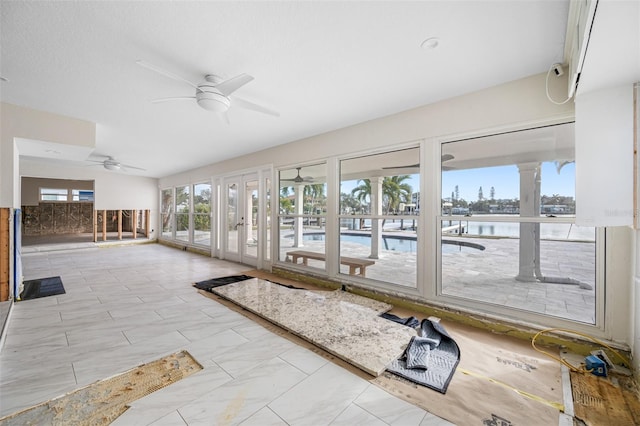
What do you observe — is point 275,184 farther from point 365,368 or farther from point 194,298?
point 365,368

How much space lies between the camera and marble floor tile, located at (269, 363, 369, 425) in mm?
1566

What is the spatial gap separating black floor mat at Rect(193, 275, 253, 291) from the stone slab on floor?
242 millimetres

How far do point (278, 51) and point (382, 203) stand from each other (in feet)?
8.39

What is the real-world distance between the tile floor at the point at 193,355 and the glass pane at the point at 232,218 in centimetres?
266

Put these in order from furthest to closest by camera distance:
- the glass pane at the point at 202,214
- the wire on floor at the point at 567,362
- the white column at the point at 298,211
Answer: the glass pane at the point at 202,214 < the white column at the point at 298,211 < the wire on floor at the point at 567,362

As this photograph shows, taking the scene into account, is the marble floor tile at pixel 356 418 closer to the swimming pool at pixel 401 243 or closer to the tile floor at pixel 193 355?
the tile floor at pixel 193 355

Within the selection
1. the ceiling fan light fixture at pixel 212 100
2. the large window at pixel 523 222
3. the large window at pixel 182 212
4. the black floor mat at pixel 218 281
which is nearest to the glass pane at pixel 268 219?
the black floor mat at pixel 218 281

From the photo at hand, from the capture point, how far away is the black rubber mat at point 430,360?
189 centimetres

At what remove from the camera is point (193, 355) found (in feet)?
7.25

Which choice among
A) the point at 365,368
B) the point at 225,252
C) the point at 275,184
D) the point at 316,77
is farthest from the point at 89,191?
the point at 365,368

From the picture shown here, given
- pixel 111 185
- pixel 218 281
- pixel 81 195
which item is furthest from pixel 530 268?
pixel 81 195

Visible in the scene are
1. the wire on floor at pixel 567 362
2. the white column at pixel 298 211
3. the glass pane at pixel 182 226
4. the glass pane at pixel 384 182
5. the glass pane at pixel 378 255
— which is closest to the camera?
the wire on floor at pixel 567 362

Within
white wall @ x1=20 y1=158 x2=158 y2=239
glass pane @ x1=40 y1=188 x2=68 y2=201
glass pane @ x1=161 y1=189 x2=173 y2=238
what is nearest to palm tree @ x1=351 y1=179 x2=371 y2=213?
glass pane @ x1=161 y1=189 x2=173 y2=238

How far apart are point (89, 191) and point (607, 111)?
55.2 ft
